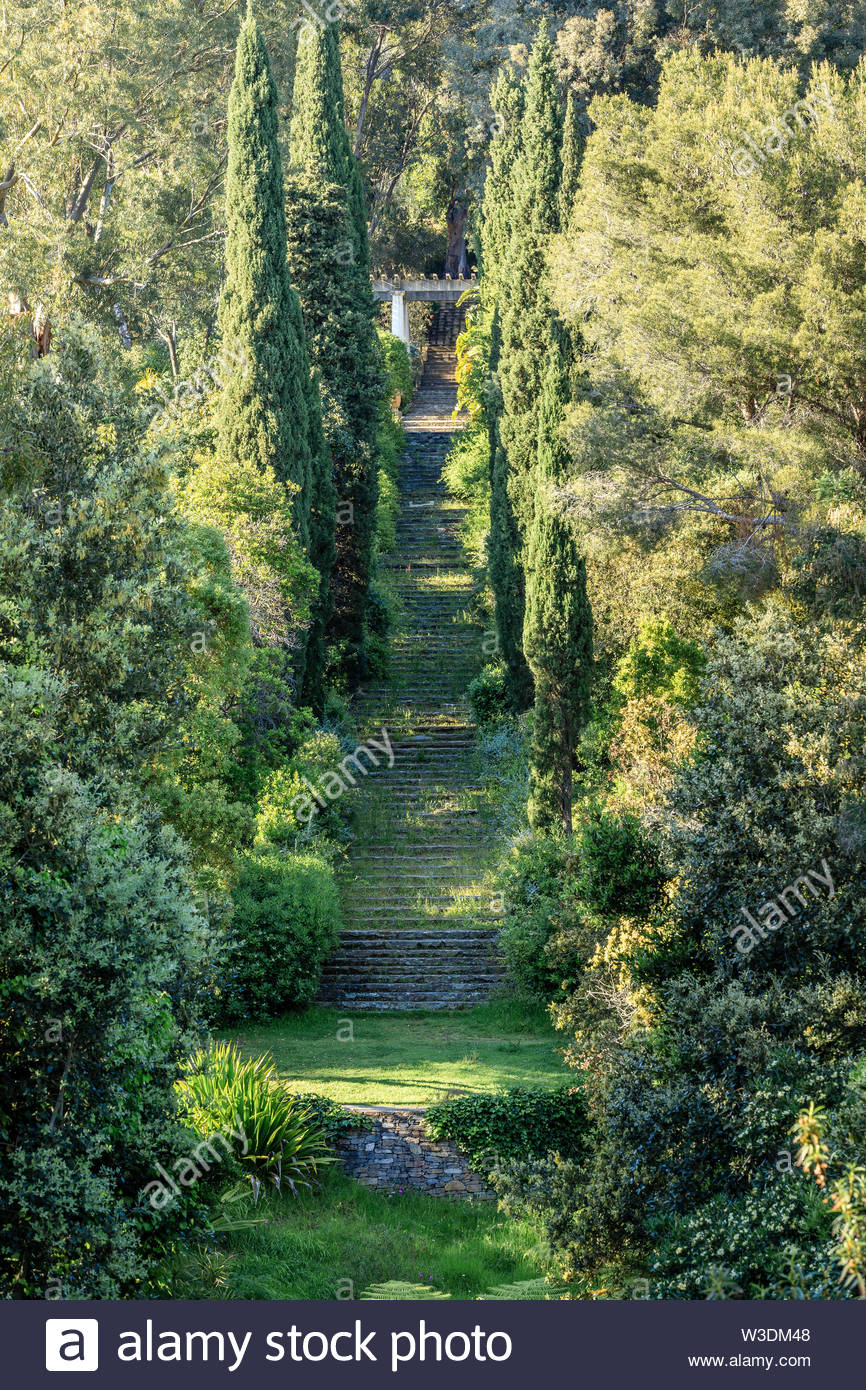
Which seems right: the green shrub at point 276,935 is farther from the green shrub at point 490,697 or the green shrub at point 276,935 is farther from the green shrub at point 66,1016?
the green shrub at point 66,1016

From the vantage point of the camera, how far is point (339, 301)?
90.8 ft

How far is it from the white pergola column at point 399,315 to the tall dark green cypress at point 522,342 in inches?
775

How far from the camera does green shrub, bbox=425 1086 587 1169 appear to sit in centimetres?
1395

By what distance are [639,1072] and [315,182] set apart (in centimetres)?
2149

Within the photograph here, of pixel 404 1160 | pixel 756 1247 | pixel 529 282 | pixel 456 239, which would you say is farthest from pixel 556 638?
pixel 456 239

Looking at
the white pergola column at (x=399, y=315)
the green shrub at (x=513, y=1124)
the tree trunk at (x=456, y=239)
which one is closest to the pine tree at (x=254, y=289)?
the green shrub at (x=513, y=1124)

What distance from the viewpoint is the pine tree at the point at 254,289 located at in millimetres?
23016

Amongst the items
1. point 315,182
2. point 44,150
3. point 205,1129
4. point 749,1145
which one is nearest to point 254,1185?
point 205,1129

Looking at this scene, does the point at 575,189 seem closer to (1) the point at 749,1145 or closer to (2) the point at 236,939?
(2) the point at 236,939

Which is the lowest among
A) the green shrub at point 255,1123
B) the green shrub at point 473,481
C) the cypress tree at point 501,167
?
the green shrub at point 255,1123

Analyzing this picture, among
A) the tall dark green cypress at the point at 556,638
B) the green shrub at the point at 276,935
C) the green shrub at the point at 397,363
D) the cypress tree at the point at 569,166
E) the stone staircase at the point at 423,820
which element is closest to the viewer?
the green shrub at the point at 276,935

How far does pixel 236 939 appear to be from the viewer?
62.1 feet

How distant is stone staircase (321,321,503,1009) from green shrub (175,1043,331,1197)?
6652mm
